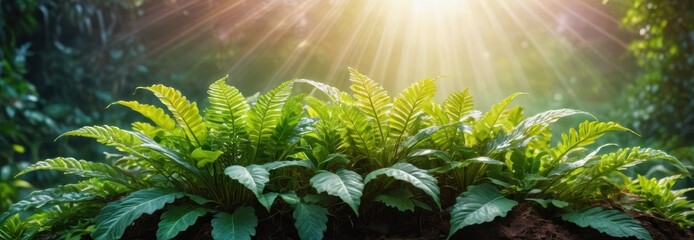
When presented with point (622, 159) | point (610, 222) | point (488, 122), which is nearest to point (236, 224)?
point (488, 122)

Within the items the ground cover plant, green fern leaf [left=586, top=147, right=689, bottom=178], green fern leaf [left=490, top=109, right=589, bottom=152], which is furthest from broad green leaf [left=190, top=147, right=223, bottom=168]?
green fern leaf [left=586, top=147, right=689, bottom=178]

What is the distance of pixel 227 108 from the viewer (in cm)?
202

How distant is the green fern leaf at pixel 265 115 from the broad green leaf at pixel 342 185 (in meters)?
0.28

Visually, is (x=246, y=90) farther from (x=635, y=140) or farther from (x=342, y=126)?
(x=635, y=140)

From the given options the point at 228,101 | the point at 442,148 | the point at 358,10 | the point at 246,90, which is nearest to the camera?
the point at 228,101

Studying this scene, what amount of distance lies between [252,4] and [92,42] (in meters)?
4.12

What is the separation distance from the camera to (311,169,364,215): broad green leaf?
1709mm

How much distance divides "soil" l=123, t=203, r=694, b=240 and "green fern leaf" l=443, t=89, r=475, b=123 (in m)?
0.39

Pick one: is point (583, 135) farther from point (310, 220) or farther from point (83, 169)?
point (83, 169)

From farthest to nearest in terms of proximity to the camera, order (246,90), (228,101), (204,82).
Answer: (204,82), (246,90), (228,101)

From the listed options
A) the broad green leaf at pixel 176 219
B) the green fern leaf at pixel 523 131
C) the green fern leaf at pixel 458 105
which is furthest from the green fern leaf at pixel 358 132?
the broad green leaf at pixel 176 219

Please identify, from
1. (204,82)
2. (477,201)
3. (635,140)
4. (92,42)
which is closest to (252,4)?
(204,82)

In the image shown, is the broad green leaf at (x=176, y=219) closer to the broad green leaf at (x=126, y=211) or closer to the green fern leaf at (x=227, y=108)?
the broad green leaf at (x=126, y=211)

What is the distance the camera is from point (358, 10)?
435 centimetres
